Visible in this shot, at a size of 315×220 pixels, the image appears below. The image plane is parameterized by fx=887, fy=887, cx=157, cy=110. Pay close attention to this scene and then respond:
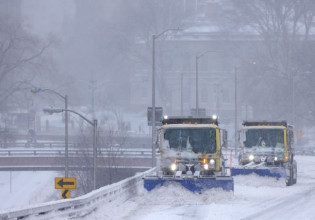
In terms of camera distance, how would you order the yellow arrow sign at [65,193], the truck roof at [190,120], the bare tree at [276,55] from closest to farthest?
the truck roof at [190,120], the yellow arrow sign at [65,193], the bare tree at [276,55]

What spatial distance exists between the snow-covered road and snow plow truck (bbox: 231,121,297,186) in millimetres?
3049

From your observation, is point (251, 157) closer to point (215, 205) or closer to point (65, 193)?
point (65, 193)

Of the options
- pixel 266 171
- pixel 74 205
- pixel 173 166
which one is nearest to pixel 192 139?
pixel 173 166

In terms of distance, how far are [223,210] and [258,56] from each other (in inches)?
2279

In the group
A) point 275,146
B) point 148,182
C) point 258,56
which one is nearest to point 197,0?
point 258,56

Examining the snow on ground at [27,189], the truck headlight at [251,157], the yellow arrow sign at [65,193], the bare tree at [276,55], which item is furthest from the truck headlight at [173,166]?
the bare tree at [276,55]

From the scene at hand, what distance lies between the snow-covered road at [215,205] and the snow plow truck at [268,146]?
305 cm

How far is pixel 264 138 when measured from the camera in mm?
34375

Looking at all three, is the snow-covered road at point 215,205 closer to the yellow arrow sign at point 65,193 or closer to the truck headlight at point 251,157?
the truck headlight at point 251,157

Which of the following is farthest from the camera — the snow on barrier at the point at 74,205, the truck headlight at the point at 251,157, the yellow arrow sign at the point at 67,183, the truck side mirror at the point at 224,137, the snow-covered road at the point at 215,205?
the truck headlight at the point at 251,157

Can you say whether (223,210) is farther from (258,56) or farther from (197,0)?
(197,0)

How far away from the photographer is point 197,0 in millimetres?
125188

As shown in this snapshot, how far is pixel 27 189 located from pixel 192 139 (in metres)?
32.0

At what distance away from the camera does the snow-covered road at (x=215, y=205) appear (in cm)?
2234
